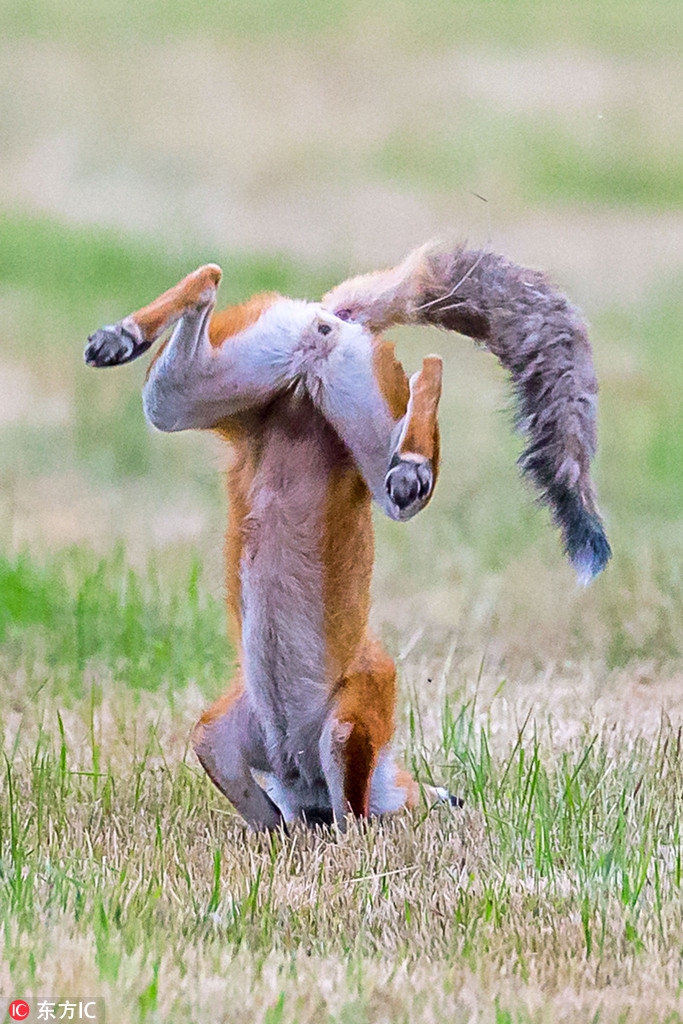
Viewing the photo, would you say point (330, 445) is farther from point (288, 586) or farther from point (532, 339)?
point (532, 339)

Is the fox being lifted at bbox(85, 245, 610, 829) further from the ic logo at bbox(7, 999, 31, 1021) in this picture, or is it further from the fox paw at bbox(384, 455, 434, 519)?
the ic logo at bbox(7, 999, 31, 1021)

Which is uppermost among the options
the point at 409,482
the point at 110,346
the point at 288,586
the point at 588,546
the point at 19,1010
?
the point at 110,346

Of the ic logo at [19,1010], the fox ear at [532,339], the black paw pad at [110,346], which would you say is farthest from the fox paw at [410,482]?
the ic logo at [19,1010]

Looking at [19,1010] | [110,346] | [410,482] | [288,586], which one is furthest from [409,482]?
[19,1010]

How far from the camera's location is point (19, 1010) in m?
3.58

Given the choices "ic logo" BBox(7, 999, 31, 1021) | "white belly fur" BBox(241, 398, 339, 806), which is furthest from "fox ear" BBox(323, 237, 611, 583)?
"ic logo" BBox(7, 999, 31, 1021)

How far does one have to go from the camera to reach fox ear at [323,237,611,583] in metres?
4.25

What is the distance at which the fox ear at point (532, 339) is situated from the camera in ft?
13.9

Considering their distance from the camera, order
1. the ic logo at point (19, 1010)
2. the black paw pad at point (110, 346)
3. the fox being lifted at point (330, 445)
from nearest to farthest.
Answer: the ic logo at point (19, 1010) < the black paw pad at point (110, 346) < the fox being lifted at point (330, 445)

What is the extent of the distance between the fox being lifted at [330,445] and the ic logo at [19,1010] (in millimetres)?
1155

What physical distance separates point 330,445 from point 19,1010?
5.32ft

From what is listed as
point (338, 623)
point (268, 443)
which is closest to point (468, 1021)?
point (338, 623)

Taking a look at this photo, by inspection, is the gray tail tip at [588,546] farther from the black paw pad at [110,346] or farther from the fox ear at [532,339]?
the black paw pad at [110,346]

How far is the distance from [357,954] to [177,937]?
435 mm
